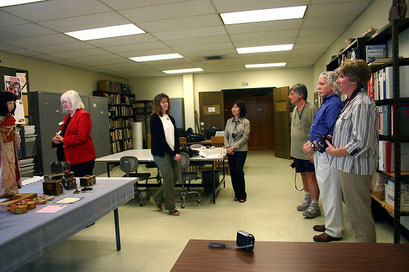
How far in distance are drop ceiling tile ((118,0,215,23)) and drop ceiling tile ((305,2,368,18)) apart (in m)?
1.43

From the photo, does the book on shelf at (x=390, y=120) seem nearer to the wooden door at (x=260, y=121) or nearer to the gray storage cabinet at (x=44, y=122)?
the gray storage cabinet at (x=44, y=122)

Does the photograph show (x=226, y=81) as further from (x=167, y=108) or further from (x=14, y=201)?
(x=14, y=201)

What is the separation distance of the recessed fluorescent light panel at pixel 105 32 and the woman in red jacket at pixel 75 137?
5.71 feet

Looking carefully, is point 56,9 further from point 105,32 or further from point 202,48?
point 202,48

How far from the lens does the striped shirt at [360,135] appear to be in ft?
6.52

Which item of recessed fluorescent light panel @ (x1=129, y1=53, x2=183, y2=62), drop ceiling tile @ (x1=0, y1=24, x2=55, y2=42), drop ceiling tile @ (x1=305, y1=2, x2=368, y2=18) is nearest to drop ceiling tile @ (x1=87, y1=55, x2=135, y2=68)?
recessed fluorescent light panel @ (x1=129, y1=53, x2=183, y2=62)

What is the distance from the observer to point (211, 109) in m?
9.39

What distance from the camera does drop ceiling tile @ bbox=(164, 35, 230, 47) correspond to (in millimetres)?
5320

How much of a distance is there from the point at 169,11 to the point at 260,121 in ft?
23.7

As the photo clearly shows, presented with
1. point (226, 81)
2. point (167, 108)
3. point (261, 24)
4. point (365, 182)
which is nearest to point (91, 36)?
point (167, 108)

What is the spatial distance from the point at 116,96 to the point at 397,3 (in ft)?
25.0

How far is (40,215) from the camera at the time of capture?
175cm

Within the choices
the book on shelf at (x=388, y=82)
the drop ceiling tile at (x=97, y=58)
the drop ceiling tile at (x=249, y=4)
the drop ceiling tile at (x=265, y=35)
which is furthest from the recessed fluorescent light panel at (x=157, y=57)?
the book on shelf at (x=388, y=82)

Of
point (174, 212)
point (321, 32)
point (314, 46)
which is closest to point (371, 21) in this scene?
point (321, 32)
